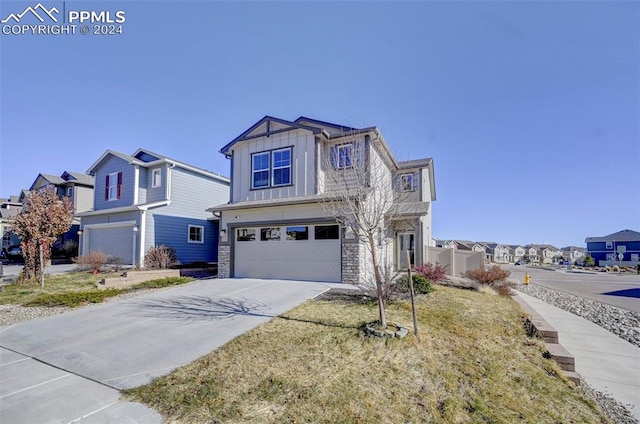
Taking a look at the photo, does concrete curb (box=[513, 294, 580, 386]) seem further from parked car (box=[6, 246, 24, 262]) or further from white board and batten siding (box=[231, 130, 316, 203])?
parked car (box=[6, 246, 24, 262])

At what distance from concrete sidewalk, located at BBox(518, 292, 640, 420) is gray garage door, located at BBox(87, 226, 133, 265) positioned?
67.3 feet

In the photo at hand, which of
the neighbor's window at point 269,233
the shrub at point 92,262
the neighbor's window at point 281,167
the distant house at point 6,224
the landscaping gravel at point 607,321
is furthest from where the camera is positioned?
the distant house at point 6,224

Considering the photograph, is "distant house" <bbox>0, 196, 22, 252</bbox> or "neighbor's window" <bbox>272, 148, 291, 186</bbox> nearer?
"neighbor's window" <bbox>272, 148, 291, 186</bbox>

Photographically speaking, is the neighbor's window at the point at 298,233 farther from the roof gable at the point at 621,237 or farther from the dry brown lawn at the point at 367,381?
the roof gable at the point at 621,237

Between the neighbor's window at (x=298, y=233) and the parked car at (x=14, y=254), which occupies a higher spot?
the neighbor's window at (x=298, y=233)

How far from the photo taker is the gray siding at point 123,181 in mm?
19609


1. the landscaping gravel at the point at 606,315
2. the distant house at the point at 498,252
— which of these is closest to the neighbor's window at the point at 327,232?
the landscaping gravel at the point at 606,315

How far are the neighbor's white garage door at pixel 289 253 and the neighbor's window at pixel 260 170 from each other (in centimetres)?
222

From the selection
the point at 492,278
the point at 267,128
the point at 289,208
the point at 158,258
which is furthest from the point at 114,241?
the point at 492,278

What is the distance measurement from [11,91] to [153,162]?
871 centimetres

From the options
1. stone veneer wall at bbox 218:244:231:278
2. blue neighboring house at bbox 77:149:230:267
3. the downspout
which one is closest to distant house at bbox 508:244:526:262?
blue neighboring house at bbox 77:149:230:267

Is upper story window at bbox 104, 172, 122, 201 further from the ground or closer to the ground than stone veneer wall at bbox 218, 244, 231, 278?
further from the ground

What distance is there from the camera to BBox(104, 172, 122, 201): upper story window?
20177 mm

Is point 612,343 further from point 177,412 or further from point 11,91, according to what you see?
point 11,91
